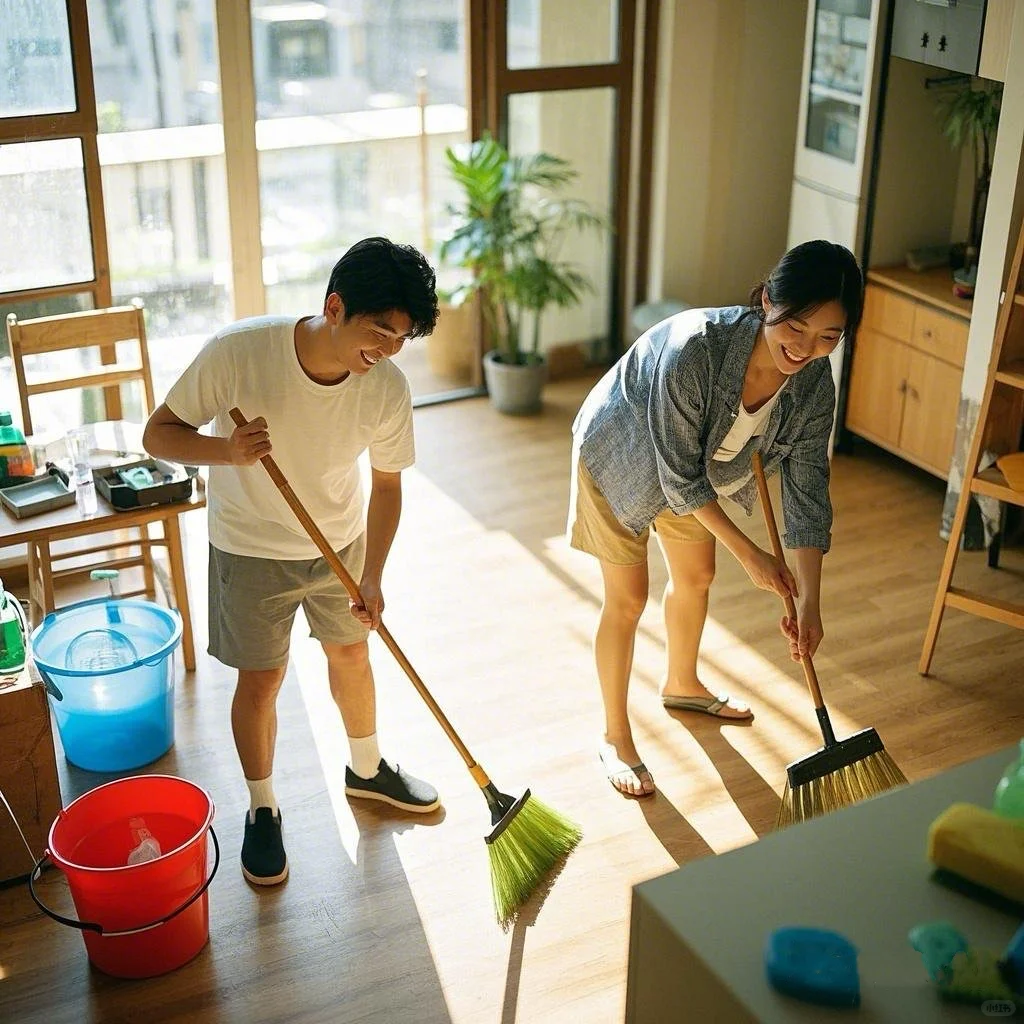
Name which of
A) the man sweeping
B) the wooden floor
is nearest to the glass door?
the wooden floor

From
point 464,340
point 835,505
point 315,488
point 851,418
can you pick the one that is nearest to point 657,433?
Answer: point 315,488

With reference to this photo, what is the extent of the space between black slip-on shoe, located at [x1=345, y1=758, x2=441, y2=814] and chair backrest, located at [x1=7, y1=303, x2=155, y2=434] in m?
1.31

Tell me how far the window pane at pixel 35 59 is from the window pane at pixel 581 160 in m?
1.66

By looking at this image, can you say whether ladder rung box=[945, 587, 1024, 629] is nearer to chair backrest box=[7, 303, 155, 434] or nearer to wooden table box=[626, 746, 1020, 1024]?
wooden table box=[626, 746, 1020, 1024]

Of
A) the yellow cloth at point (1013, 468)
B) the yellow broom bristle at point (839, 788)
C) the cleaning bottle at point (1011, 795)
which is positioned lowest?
the yellow broom bristle at point (839, 788)

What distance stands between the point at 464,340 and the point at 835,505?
64.1 inches

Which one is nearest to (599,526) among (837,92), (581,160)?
(837,92)

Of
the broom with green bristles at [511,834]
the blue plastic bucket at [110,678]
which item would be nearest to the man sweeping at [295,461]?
the broom with green bristles at [511,834]

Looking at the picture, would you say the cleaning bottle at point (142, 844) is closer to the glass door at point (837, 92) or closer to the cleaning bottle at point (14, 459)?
the cleaning bottle at point (14, 459)

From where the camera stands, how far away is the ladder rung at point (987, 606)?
3.38m

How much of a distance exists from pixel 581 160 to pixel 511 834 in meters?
3.25

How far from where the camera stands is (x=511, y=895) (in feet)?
8.33

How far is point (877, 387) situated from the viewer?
14.9 feet

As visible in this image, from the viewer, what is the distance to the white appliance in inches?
168
